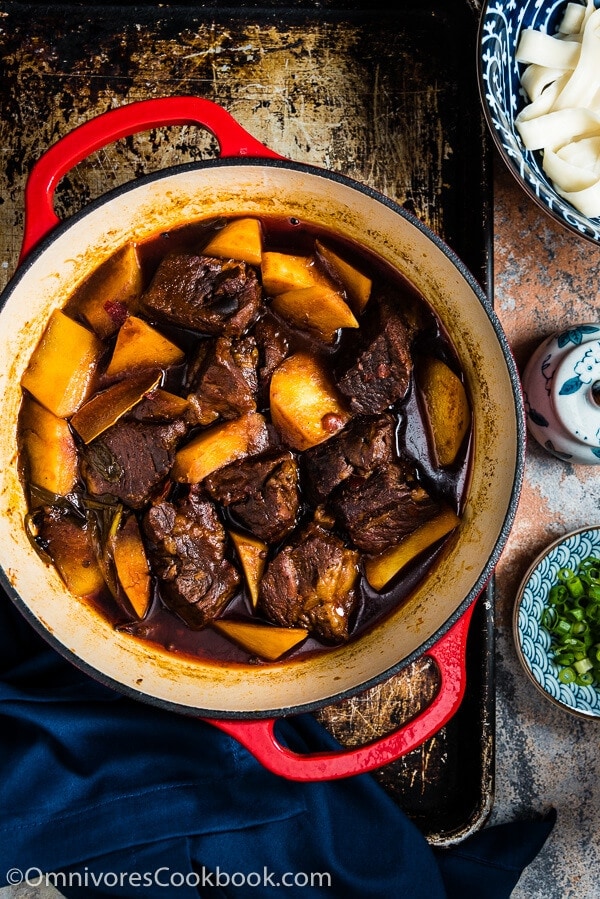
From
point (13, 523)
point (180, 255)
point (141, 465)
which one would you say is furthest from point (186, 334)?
point (13, 523)

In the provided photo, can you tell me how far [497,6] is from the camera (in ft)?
8.60

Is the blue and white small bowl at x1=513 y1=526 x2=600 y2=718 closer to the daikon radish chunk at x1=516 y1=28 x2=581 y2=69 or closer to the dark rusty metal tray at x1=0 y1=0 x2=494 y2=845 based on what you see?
the dark rusty metal tray at x1=0 y1=0 x2=494 y2=845

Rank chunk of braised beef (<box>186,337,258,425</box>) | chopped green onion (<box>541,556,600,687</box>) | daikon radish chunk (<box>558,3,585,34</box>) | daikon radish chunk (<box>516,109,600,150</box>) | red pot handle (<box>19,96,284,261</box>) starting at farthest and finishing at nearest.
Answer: chopped green onion (<box>541,556,600,687</box>), daikon radish chunk (<box>558,3,585,34</box>), daikon radish chunk (<box>516,109,600,150</box>), chunk of braised beef (<box>186,337,258,425</box>), red pot handle (<box>19,96,284,261</box>)

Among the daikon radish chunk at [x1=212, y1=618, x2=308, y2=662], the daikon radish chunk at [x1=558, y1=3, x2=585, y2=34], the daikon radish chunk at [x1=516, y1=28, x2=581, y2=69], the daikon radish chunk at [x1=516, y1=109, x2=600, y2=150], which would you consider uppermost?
the daikon radish chunk at [x1=558, y1=3, x2=585, y2=34]

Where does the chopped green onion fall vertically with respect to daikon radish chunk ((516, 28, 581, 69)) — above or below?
below

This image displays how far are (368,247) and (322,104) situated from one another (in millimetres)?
649

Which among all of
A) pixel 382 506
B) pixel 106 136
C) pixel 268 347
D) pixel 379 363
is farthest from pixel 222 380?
pixel 106 136

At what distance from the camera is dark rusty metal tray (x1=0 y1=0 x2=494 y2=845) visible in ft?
9.06

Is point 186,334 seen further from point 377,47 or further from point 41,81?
point 377,47

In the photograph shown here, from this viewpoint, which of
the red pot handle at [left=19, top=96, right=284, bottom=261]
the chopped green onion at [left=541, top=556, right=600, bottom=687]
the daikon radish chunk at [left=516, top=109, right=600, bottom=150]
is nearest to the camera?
the red pot handle at [left=19, top=96, right=284, bottom=261]

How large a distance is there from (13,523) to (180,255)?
41.4 inches

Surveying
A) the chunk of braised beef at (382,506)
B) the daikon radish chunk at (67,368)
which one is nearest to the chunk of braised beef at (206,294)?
the daikon radish chunk at (67,368)

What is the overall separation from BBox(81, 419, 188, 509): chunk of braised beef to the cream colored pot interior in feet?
0.96

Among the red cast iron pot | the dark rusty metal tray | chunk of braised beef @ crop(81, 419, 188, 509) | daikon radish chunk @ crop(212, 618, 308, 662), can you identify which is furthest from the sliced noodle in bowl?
daikon radish chunk @ crop(212, 618, 308, 662)
